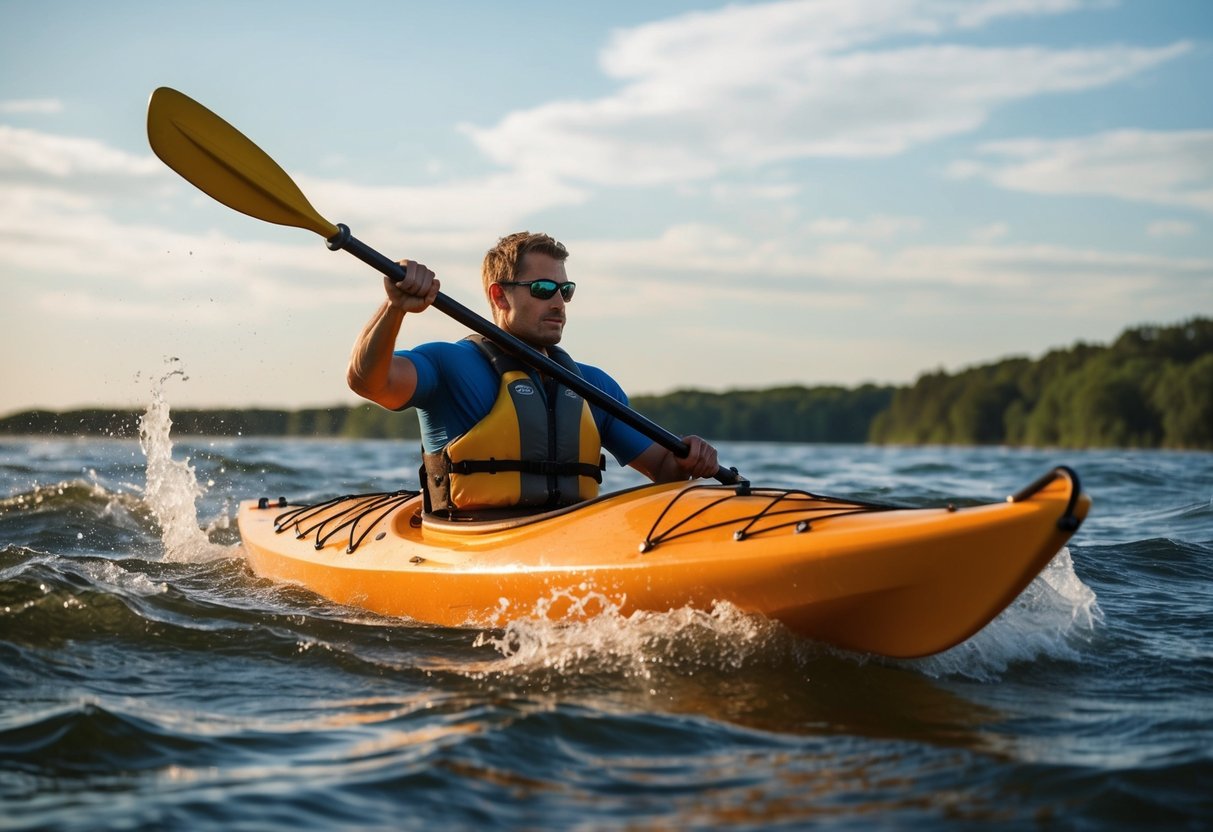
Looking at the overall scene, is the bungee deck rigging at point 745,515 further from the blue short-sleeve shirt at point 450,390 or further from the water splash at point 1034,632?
the water splash at point 1034,632

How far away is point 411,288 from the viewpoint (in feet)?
14.0

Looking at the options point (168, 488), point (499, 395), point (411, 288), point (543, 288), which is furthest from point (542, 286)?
point (168, 488)

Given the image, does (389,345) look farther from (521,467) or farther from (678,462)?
(678,462)

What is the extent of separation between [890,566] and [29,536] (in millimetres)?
6231

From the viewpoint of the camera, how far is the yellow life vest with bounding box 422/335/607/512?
4504 millimetres

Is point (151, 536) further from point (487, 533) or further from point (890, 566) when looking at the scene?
point (890, 566)

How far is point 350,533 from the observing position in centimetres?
531

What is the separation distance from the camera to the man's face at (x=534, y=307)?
4.74 metres

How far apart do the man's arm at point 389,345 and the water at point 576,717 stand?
36.2 inches

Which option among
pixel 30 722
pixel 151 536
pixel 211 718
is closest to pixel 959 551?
pixel 211 718

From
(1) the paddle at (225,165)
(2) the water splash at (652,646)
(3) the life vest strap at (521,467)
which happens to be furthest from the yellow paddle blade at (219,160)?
(2) the water splash at (652,646)

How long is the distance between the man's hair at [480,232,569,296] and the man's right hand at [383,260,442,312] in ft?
1.66

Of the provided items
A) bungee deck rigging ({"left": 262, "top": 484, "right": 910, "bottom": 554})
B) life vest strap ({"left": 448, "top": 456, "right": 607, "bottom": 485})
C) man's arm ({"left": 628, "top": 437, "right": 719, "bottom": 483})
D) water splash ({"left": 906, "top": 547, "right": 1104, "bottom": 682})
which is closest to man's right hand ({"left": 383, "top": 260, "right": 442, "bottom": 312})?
life vest strap ({"left": 448, "top": 456, "right": 607, "bottom": 485})

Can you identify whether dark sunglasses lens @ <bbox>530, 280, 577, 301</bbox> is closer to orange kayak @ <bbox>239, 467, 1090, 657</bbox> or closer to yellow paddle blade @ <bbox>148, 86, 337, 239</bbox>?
orange kayak @ <bbox>239, 467, 1090, 657</bbox>
